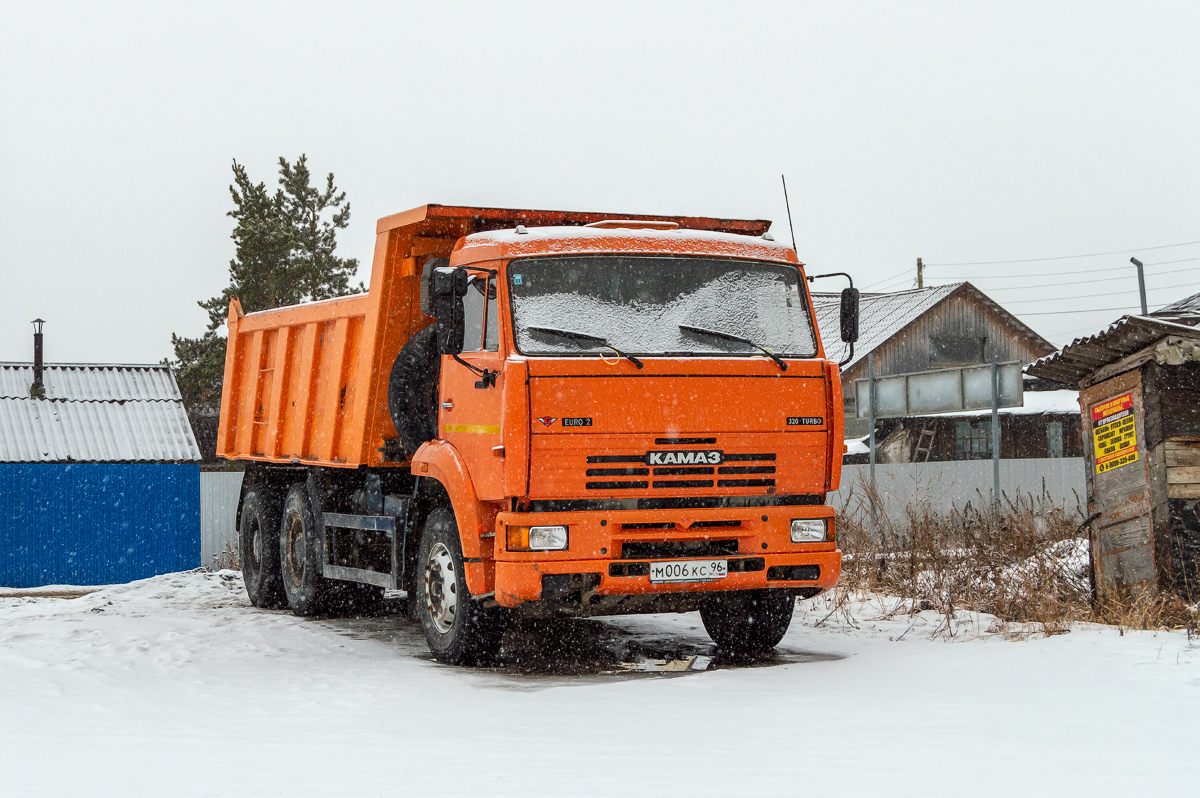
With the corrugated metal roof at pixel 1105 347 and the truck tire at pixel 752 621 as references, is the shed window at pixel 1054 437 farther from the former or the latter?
the truck tire at pixel 752 621

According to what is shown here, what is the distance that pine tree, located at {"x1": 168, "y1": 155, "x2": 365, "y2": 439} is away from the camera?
40156 mm

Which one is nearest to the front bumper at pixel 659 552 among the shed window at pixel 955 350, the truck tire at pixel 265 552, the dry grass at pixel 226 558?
the truck tire at pixel 265 552

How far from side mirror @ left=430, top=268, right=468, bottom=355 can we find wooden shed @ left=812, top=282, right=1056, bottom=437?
31444 mm

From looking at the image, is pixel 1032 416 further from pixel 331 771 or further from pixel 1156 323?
pixel 331 771

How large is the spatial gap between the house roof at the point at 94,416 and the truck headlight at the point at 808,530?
15730 mm

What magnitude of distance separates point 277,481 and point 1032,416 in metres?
24.8

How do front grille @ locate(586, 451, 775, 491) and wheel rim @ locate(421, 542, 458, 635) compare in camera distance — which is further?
wheel rim @ locate(421, 542, 458, 635)

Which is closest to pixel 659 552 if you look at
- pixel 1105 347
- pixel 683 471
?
pixel 683 471

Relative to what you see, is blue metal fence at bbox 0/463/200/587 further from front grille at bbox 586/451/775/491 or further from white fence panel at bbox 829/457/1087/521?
front grille at bbox 586/451/775/491

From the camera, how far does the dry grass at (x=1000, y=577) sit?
914 centimetres

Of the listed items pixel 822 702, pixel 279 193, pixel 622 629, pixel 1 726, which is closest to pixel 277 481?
pixel 622 629

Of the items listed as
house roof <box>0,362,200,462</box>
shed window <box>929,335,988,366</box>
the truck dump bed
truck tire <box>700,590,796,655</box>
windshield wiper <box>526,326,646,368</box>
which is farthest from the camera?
shed window <box>929,335,988,366</box>

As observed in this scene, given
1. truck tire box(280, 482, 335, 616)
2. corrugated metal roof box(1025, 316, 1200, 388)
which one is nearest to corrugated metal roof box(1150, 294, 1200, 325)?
corrugated metal roof box(1025, 316, 1200, 388)

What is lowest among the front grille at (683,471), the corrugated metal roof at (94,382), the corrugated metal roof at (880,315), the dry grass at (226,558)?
the dry grass at (226,558)
